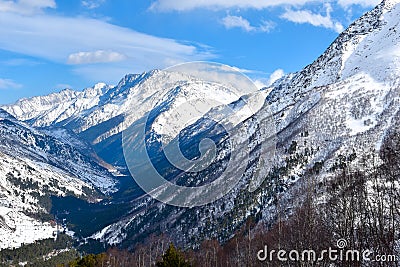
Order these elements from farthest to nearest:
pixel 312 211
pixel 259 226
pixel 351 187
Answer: pixel 259 226 < pixel 351 187 < pixel 312 211

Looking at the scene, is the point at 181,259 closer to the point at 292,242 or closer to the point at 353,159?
the point at 292,242

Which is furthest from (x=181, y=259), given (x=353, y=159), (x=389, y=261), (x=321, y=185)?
(x=353, y=159)

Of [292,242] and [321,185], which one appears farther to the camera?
[321,185]

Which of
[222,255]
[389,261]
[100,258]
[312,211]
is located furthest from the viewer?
[222,255]

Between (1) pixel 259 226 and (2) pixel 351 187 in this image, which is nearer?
(2) pixel 351 187

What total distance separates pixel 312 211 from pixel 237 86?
14.3 metres

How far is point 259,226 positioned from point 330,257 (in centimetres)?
14928

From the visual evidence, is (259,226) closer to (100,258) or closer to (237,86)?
(100,258)

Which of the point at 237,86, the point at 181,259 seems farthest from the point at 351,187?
the point at 181,259

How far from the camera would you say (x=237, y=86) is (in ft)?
144

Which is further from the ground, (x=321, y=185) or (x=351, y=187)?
(x=321, y=185)

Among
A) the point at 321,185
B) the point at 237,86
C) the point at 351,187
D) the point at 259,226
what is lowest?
the point at 351,187

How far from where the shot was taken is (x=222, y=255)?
129 m

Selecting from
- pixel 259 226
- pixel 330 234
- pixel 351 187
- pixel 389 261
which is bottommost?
pixel 389 261
